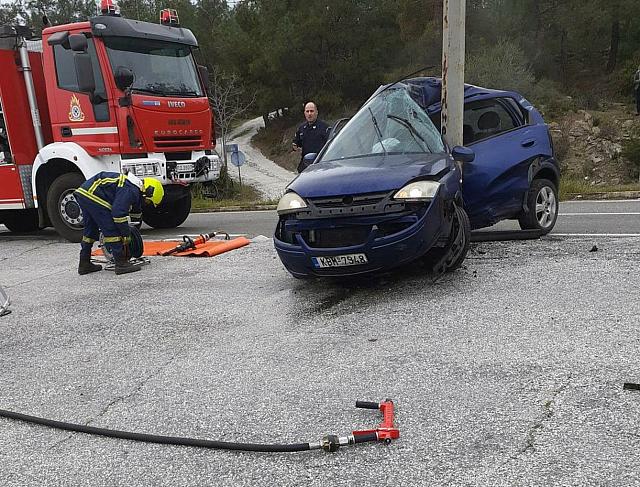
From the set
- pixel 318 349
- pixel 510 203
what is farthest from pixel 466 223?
pixel 318 349

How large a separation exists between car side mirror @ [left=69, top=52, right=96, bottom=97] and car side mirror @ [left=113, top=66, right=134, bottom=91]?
1.09 ft

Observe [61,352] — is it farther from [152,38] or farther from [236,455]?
[152,38]

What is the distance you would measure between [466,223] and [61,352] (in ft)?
11.0

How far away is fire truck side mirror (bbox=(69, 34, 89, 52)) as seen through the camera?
29.4ft

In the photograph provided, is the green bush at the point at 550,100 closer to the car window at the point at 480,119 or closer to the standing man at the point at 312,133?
the standing man at the point at 312,133

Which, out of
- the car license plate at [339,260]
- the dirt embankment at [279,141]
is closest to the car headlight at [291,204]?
the car license plate at [339,260]

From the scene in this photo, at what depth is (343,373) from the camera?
3670mm

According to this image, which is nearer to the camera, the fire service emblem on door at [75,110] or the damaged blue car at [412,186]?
the damaged blue car at [412,186]

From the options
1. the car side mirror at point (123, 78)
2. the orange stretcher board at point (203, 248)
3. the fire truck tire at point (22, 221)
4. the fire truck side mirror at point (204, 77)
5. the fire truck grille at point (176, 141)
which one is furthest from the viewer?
the fire truck tire at point (22, 221)

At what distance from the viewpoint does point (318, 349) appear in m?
4.09

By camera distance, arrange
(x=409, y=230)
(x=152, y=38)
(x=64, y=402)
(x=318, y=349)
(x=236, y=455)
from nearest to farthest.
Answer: (x=236, y=455) < (x=64, y=402) < (x=318, y=349) < (x=409, y=230) < (x=152, y=38)

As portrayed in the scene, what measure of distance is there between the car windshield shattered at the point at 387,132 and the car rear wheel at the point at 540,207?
1578 mm

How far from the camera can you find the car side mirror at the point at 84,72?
355 inches

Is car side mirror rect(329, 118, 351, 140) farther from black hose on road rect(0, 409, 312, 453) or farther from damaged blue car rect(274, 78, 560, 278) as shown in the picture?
black hose on road rect(0, 409, 312, 453)
